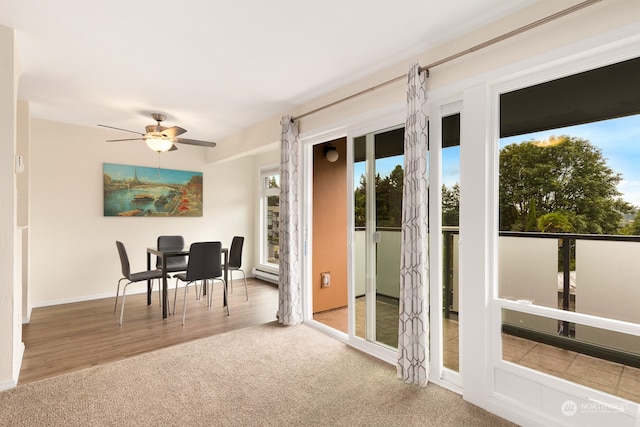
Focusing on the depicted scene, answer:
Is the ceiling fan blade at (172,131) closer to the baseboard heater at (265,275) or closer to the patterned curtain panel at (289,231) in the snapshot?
the patterned curtain panel at (289,231)

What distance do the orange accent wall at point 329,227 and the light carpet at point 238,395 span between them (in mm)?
1268

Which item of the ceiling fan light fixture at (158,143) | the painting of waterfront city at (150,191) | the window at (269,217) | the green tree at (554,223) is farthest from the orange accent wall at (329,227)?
the painting of waterfront city at (150,191)

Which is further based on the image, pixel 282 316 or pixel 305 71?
pixel 282 316

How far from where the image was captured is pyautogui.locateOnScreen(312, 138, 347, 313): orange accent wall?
4.20 metres

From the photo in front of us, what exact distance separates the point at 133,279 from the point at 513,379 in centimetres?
393

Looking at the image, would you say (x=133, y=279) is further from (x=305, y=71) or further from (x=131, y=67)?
(x=305, y=71)

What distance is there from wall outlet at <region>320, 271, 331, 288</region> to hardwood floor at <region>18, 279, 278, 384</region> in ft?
2.36

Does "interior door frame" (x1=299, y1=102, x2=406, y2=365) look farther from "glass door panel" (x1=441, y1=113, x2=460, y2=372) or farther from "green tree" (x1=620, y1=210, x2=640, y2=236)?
"green tree" (x1=620, y1=210, x2=640, y2=236)

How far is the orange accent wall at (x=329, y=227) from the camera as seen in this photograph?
4199 mm

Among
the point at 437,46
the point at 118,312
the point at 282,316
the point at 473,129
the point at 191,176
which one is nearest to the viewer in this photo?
the point at 473,129

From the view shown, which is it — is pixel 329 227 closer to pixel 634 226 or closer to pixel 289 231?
pixel 289 231

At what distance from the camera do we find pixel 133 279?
3982 millimetres

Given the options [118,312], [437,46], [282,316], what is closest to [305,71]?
[437,46]

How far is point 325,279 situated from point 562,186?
2.82 m
